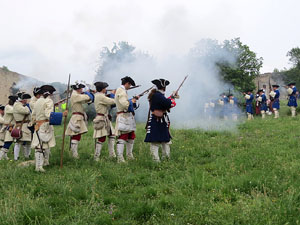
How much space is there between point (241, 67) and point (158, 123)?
1542cm

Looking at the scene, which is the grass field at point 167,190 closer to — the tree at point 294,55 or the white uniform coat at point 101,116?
the white uniform coat at point 101,116

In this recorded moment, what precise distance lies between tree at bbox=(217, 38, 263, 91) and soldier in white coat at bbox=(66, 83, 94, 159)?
12991 mm

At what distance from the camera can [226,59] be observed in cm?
1961

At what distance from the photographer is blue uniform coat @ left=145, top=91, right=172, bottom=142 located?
23.9ft

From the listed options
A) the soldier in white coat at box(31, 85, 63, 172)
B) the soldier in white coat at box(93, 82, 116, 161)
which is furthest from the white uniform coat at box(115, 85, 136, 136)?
the soldier in white coat at box(31, 85, 63, 172)

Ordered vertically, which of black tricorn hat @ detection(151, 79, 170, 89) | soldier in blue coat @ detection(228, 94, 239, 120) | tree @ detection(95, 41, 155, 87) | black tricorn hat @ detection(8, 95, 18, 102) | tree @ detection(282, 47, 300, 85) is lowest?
black tricorn hat @ detection(8, 95, 18, 102)

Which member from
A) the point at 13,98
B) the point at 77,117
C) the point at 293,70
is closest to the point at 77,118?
the point at 77,117

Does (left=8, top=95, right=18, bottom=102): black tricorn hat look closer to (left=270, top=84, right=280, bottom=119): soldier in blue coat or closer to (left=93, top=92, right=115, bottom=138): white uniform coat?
(left=93, top=92, right=115, bottom=138): white uniform coat

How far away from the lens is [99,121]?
810cm

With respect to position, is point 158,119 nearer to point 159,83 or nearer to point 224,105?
point 159,83

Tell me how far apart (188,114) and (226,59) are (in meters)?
4.71

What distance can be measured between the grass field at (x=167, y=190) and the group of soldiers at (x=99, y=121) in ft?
1.75

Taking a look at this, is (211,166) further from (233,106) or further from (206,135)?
(233,106)

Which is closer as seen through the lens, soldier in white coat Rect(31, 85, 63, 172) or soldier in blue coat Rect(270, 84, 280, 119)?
soldier in white coat Rect(31, 85, 63, 172)
